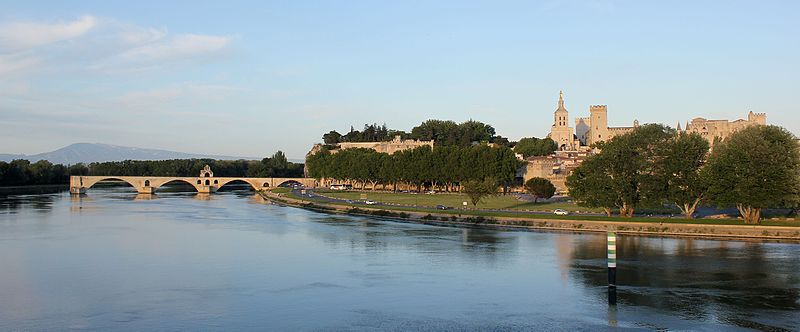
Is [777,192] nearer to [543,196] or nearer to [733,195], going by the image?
[733,195]

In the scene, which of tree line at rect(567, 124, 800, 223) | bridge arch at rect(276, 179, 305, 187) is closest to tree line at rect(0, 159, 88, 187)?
bridge arch at rect(276, 179, 305, 187)

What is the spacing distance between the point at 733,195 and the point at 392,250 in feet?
76.1

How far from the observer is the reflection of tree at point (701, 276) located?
2606 cm

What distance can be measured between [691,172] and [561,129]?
108201 mm

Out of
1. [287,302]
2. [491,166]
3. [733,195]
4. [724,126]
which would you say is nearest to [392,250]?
[287,302]

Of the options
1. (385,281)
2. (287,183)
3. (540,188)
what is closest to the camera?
(385,281)

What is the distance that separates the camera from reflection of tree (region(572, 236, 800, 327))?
85.5ft

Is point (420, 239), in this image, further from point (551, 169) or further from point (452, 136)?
point (452, 136)

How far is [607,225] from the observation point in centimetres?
5244

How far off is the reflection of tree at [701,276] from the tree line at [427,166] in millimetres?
46757

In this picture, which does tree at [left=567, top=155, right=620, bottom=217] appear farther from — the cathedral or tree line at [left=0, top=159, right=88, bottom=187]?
tree line at [left=0, top=159, right=88, bottom=187]

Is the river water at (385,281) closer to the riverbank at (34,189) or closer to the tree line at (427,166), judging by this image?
the tree line at (427,166)

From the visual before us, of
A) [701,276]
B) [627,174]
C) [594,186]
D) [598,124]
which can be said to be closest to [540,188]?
[594,186]

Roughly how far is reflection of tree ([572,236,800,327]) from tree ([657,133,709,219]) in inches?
371
